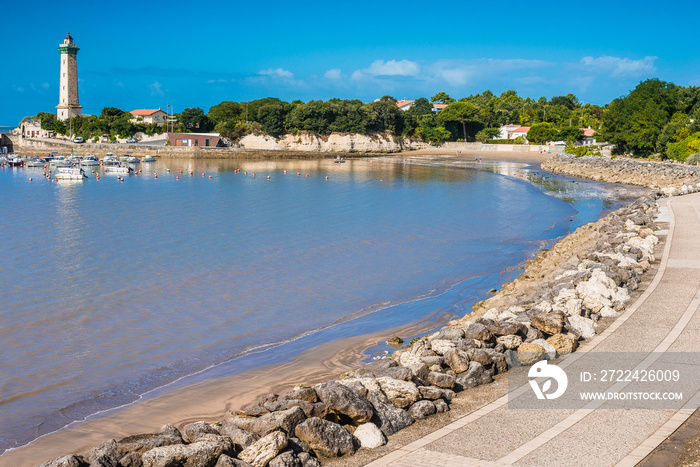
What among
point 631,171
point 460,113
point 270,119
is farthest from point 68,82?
point 631,171

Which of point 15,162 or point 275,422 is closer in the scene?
point 275,422

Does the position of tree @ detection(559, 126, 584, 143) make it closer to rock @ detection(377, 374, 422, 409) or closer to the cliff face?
the cliff face

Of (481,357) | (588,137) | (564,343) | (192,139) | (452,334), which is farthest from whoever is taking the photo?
(192,139)

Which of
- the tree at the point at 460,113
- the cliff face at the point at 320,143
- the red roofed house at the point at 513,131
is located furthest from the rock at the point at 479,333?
the tree at the point at 460,113

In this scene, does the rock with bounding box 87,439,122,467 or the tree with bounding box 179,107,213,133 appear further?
the tree with bounding box 179,107,213,133

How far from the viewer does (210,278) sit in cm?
2005

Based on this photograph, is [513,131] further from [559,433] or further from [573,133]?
[559,433]

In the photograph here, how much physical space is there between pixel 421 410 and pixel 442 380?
2.88 ft

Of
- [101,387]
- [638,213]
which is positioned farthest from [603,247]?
[101,387]

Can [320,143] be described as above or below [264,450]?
above

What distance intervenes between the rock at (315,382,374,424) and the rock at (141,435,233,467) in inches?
59.4

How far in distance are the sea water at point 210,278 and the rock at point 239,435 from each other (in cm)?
450

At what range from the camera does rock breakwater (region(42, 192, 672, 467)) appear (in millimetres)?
6191

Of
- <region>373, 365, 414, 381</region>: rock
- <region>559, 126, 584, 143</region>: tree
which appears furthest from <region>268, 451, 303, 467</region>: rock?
<region>559, 126, 584, 143</region>: tree
